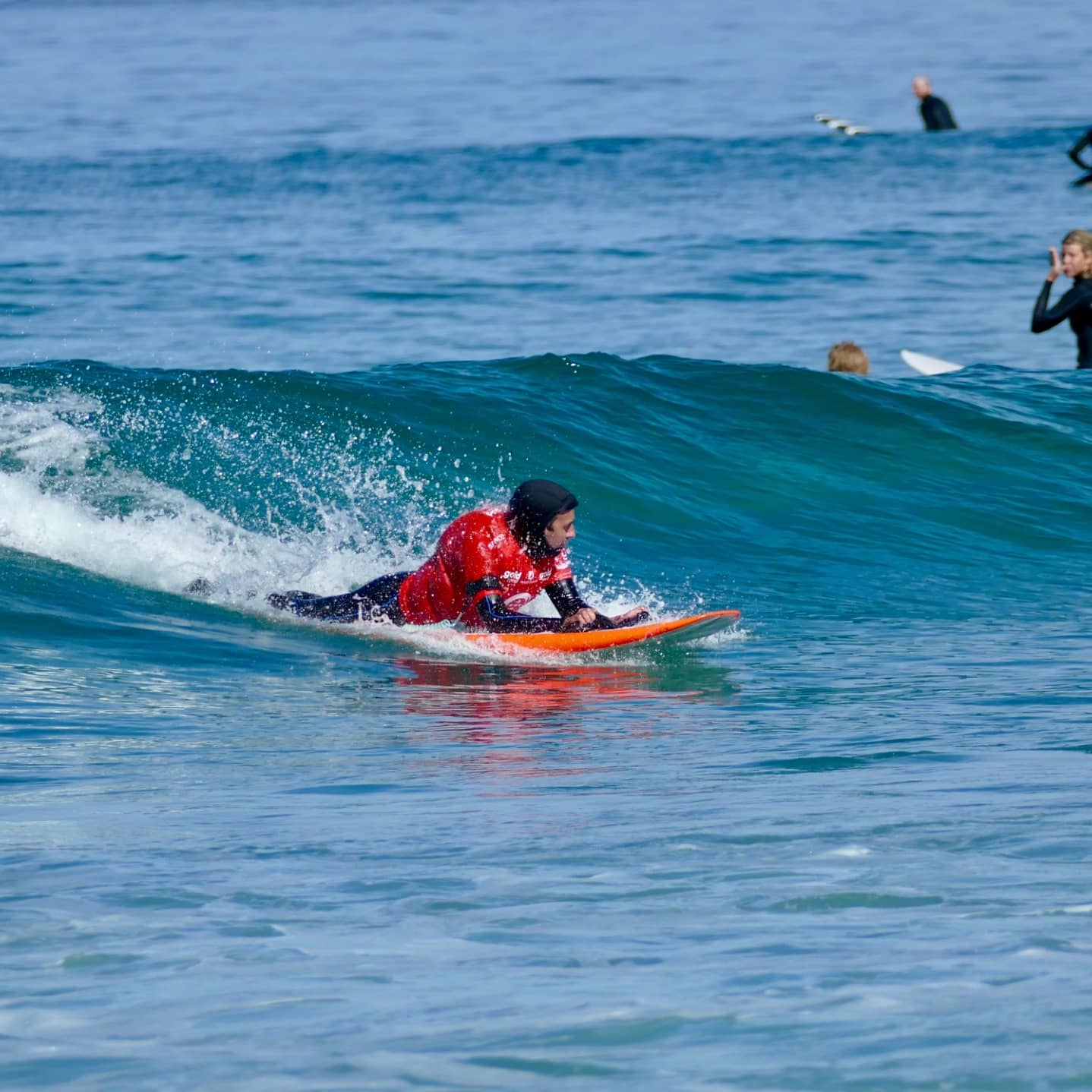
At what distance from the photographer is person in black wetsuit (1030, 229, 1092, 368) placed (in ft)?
47.5

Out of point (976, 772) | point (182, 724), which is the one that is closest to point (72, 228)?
point (182, 724)

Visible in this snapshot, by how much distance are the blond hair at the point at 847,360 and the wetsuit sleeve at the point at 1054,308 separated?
248 cm

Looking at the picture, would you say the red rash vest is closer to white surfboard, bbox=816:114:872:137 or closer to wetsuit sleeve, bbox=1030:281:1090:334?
wetsuit sleeve, bbox=1030:281:1090:334

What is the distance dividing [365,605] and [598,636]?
1.46 meters

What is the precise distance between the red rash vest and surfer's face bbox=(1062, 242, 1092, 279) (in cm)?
632

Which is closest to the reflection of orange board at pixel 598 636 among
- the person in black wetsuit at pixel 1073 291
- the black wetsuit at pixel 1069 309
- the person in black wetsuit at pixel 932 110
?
the person in black wetsuit at pixel 1073 291

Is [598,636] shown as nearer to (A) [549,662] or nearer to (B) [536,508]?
(A) [549,662]

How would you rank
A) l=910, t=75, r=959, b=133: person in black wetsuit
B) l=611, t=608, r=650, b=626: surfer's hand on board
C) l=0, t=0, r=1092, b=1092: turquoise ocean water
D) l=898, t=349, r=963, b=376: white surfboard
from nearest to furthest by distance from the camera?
1. l=0, t=0, r=1092, b=1092: turquoise ocean water
2. l=611, t=608, r=650, b=626: surfer's hand on board
3. l=898, t=349, r=963, b=376: white surfboard
4. l=910, t=75, r=959, b=133: person in black wetsuit

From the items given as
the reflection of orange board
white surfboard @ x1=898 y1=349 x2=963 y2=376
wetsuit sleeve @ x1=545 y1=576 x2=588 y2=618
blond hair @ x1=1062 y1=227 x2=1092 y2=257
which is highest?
blond hair @ x1=1062 y1=227 x2=1092 y2=257

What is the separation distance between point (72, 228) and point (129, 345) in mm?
10671

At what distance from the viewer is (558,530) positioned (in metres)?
9.62

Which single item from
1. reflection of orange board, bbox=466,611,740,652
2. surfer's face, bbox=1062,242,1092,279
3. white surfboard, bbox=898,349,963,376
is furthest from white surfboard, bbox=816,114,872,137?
reflection of orange board, bbox=466,611,740,652

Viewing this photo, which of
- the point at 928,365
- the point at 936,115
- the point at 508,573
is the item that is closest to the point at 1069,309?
the point at 928,365

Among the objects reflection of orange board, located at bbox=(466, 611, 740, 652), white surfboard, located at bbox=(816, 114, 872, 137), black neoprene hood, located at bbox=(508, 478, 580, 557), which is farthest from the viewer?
white surfboard, located at bbox=(816, 114, 872, 137)
